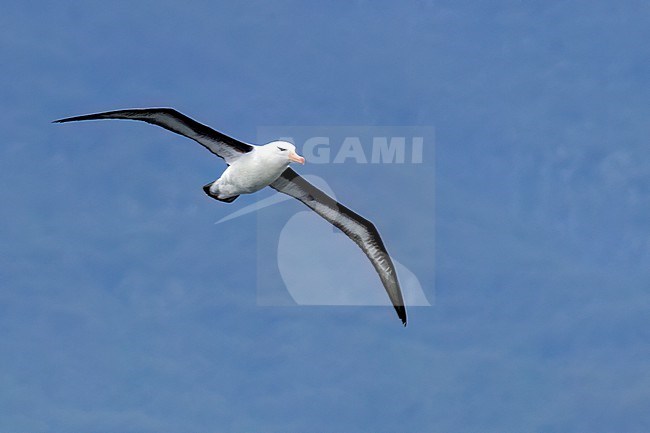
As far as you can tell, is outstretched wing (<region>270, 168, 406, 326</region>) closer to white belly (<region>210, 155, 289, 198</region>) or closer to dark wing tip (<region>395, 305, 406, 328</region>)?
dark wing tip (<region>395, 305, 406, 328</region>)

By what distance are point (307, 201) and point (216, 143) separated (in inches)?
202

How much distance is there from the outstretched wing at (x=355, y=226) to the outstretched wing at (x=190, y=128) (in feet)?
10.1

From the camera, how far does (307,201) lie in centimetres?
3553

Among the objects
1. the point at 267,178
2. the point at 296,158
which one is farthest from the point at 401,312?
the point at 296,158

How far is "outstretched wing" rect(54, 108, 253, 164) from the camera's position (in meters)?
30.1

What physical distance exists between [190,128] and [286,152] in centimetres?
324

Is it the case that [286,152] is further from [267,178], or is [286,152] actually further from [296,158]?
[267,178]

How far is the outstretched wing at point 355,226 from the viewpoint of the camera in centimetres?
3497

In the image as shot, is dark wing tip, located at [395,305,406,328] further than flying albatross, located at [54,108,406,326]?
Yes

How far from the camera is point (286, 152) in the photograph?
30.8 meters

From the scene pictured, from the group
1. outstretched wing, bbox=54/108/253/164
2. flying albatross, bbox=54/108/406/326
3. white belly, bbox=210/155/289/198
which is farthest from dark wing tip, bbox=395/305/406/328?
outstretched wing, bbox=54/108/253/164

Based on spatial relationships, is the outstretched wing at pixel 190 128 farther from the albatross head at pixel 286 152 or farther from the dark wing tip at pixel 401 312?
the dark wing tip at pixel 401 312

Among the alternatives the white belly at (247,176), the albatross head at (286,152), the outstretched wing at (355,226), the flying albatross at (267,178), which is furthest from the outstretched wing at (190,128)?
the outstretched wing at (355,226)

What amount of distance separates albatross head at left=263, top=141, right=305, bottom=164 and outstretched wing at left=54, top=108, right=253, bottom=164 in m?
1.19
